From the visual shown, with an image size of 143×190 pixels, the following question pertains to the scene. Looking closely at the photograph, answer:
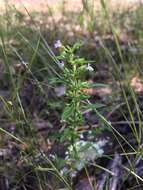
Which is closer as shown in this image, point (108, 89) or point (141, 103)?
point (141, 103)

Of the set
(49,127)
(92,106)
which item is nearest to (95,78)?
(49,127)

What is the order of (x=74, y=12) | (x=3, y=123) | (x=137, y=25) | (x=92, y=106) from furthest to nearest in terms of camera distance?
(x=74, y=12), (x=137, y=25), (x=3, y=123), (x=92, y=106)

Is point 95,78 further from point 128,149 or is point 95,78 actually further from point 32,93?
point 128,149

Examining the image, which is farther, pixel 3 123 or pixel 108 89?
pixel 108 89

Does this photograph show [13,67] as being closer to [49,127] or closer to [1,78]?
[1,78]

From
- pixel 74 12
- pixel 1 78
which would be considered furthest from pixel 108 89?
pixel 74 12

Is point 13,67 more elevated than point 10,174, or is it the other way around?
point 13,67

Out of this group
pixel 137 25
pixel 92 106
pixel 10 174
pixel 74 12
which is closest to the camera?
pixel 92 106

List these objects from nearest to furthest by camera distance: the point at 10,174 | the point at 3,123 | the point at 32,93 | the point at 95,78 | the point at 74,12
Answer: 1. the point at 10,174
2. the point at 3,123
3. the point at 32,93
4. the point at 95,78
5. the point at 74,12

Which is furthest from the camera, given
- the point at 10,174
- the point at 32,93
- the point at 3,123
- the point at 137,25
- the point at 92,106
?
the point at 137,25
